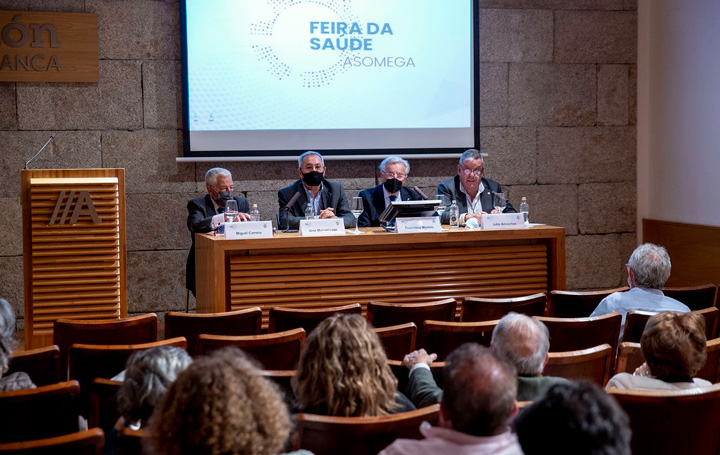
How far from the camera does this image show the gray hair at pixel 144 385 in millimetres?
1948

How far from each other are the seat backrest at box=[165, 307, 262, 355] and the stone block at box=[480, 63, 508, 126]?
3972mm

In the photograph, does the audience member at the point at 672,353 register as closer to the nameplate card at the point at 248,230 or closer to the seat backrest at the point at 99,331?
the seat backrest at the point at 99,331

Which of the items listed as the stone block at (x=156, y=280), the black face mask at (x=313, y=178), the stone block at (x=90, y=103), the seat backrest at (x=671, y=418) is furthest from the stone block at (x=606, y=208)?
the seat backrest at (x=671, y=418)

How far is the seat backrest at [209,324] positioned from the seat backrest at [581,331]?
131 centimetres

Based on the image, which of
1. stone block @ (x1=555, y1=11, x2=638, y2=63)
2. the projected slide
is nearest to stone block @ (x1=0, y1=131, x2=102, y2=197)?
the projected slide

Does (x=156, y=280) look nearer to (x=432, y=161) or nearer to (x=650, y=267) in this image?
(x=432, y=161)

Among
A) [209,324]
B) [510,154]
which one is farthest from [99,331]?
[510,154]

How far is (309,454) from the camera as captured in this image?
1751 millimetres

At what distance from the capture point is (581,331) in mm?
3344

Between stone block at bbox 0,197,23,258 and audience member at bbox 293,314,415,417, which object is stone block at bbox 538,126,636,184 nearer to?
stone block at bbox 0,197,23,258

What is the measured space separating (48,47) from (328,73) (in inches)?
87.1

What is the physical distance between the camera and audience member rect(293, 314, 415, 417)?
2027mm

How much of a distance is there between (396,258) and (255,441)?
11.0ft

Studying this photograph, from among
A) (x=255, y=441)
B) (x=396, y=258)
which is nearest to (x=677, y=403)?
(x=255, y=441)
